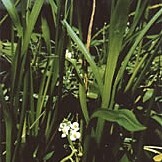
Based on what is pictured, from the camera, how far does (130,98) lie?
0.81 m

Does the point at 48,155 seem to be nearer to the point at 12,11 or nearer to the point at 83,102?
the point at 83,102

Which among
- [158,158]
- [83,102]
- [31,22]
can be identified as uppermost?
[31,22]

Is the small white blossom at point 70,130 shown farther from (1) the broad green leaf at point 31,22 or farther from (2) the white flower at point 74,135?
(1) the broad green leaf at point 31,22

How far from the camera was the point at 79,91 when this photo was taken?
77 centimetres

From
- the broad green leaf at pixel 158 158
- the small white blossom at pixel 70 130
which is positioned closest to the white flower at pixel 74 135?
the small white blossom at pixel 70 130

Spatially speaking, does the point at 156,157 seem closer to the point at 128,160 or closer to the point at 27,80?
the point at 128,160

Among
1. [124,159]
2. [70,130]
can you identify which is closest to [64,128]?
[70,130]

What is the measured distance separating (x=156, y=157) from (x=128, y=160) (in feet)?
0.30

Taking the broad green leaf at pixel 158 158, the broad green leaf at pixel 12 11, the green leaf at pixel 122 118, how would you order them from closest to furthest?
the green leaf at pixel 122 118 → the broad green leaf at pixel 12 11 → the broad green leaf at pixel 158 158

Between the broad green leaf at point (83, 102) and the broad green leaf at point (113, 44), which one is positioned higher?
the broad green leaf at point (113, 44)

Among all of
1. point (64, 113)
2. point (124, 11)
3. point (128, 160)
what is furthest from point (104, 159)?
point (124, 11)

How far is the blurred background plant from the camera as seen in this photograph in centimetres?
70

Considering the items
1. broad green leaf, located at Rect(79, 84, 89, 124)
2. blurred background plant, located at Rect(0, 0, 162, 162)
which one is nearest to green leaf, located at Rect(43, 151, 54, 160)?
blurred background plant, located at Rect(0, 0, 162, 162)

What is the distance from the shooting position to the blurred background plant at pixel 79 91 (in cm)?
70
